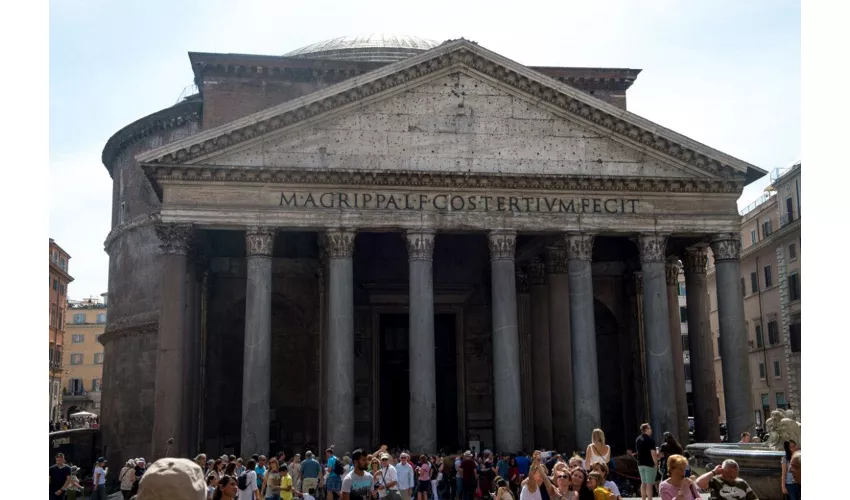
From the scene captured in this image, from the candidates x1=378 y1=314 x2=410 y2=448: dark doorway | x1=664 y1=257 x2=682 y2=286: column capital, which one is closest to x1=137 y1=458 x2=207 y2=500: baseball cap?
x1=378 y1=314 x2=410 y2=448: dark doorway

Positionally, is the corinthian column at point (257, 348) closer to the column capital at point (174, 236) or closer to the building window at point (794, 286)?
the column capital at point (174, 236)

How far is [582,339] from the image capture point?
2259 centimetres

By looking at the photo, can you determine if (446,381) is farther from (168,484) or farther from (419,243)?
(168,484)

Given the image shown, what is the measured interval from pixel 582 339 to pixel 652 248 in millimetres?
3216

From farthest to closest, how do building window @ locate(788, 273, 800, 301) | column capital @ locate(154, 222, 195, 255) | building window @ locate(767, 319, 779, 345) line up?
building window @ locate(767, 319, 779, 345), building window @ locate(788, 273, 800, 301), column capital @ locate(154, 222, 195, 255)

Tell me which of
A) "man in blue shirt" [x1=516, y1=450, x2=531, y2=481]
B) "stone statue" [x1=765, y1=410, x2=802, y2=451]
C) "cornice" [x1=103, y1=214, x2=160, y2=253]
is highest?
"cornice" [x1=103, y1=214, x2=160, y2=253]

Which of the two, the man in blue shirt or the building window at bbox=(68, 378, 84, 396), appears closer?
the man in blue shirt

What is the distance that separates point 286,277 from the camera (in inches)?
1107

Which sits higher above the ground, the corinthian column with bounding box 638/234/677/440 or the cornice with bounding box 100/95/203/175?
the cornice with bounding box 100/95/203/175

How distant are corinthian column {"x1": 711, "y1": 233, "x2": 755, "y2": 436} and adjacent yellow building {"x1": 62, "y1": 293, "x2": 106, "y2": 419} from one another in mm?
52206

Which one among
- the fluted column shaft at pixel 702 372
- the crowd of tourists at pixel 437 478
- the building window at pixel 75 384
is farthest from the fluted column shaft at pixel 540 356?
the building window at pixel 75 384

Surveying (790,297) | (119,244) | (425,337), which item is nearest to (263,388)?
(425,337)

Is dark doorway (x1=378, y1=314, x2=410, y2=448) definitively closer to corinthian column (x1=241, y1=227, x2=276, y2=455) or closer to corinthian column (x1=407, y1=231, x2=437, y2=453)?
corinthian column (x1=407, y1=231, x2=437, y2=453)

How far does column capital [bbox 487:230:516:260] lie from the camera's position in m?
22.7
